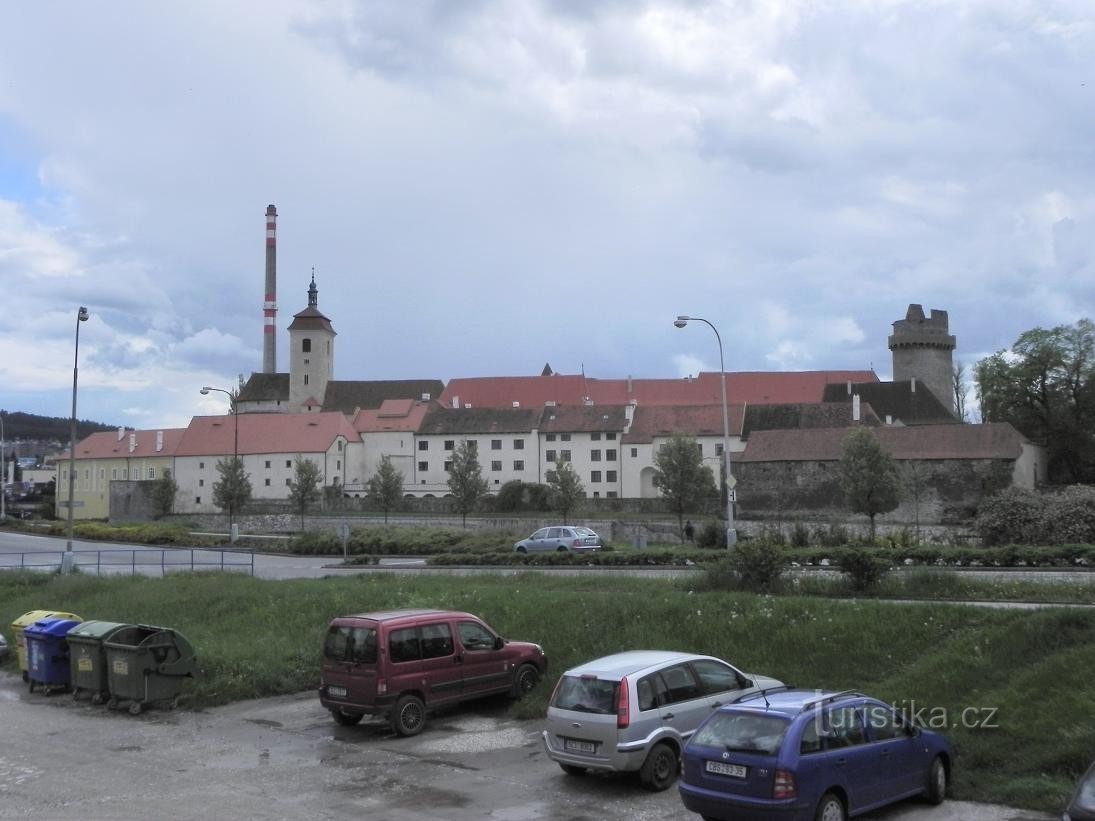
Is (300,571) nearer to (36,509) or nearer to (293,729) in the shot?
(293,729)

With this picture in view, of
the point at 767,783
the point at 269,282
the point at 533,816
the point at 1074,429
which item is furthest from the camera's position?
the point at 269,282

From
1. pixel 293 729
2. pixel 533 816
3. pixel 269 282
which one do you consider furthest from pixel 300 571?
pixel 269 282

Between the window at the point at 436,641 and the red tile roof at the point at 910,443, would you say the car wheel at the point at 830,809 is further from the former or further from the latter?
the red tile roof at the point at 910,443

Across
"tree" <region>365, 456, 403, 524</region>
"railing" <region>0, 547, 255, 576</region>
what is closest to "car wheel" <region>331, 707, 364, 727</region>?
"railing" <region>0, 547, 255, 576</region>

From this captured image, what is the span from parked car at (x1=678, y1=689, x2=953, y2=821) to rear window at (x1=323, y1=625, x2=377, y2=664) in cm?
606

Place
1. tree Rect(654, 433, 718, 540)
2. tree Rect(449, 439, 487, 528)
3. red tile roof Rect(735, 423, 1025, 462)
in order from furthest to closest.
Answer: tree Rect(449, 439, 487, 528)
red tile roof Rect(735, 423, 1025, 462)
tree Rect(654, 433, 718, 540)

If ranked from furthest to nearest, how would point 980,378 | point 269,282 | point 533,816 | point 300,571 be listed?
point 269,282 < point 980,378 < point 300,571 < point 533,816

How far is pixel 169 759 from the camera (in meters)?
14.3

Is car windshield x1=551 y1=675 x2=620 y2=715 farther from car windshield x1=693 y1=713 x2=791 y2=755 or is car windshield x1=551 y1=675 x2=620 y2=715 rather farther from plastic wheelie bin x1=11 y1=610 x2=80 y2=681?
plastic wheelie bin x1=11 y1=610 x2=80 y2=681

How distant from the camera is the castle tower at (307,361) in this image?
4695 inches

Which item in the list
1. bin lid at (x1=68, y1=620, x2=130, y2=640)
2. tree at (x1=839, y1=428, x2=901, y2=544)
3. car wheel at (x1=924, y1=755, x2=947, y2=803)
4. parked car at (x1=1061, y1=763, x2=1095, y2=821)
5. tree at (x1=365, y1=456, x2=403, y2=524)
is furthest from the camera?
tree at (x1=365, y1=456, x2=403, y2=524)

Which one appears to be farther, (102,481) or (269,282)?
(269,282)

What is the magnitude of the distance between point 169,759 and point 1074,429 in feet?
249

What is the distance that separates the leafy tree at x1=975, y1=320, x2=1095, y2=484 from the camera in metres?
75.9
